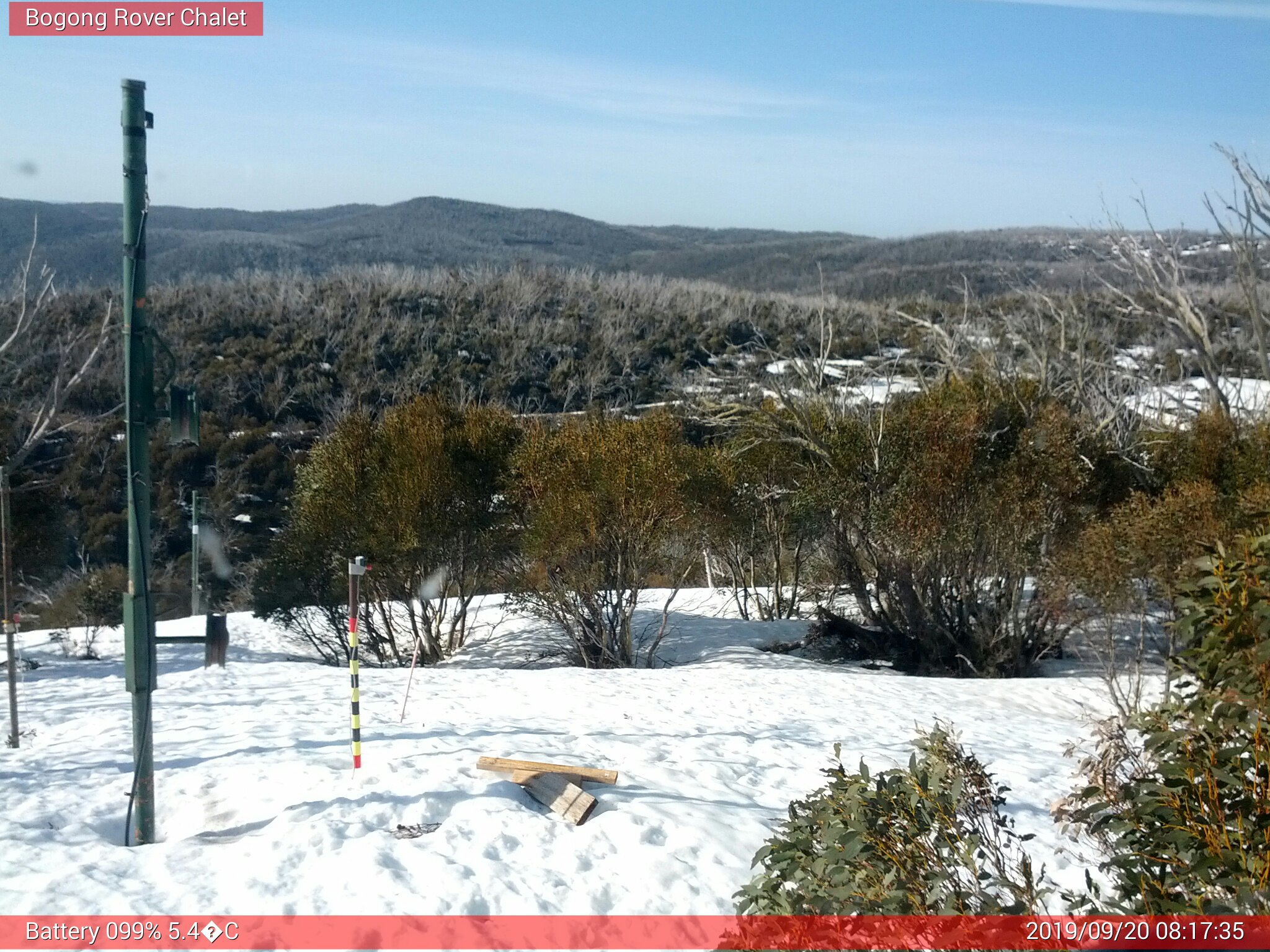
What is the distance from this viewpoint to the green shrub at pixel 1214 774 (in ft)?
9.12

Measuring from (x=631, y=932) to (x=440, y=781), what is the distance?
6.33ft

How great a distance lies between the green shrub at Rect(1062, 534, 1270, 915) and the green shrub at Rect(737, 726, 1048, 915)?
36cm

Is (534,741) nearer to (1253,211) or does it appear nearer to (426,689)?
(426,689)

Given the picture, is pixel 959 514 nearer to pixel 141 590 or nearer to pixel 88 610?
pixel 141 590

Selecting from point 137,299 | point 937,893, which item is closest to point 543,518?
point 137,299

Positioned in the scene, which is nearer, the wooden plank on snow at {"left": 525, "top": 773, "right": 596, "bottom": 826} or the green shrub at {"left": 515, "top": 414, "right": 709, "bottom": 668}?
the wooden plank on snow at {"left": 525, "top": 773, "right": 596, "bottom": 826}

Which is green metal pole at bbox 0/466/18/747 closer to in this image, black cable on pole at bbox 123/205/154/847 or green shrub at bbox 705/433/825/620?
black cable on pole at bbox 123/205/154/847

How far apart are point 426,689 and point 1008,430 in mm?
9726

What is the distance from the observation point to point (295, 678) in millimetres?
11133

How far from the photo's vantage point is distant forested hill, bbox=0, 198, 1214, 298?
61.7 metres

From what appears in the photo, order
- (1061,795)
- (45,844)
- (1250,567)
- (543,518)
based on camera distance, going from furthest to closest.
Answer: (543,518) < (1061,795) < (45,844) < (1250,567)

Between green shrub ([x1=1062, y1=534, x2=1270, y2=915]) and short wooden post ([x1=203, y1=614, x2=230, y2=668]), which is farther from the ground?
green shrub ([x1=1062, y1=534, x2=1270, y2=915])

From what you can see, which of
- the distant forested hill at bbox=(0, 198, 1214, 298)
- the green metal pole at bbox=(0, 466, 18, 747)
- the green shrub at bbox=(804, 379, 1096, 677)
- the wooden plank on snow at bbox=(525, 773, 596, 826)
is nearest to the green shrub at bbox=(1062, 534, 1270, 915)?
the wooden plank on snow at bbox=(525, 773, 596, 826)

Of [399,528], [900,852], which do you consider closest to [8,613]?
[900,852]
